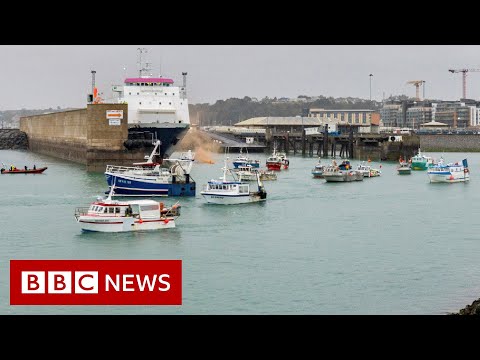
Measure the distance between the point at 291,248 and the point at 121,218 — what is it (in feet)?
18.6

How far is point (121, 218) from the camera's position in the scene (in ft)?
81.6

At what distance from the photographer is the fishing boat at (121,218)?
2466 cm

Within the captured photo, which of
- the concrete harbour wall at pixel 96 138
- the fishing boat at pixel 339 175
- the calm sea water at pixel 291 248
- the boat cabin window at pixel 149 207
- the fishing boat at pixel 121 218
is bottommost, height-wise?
the calm sea water at pixel 291 248

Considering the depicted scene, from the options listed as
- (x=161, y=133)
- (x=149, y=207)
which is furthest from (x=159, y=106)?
(x=149, y=207)

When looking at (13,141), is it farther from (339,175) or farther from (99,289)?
(99,289)

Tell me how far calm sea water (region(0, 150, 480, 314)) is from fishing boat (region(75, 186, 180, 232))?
553 mm

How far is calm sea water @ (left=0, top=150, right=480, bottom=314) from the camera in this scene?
1580cm

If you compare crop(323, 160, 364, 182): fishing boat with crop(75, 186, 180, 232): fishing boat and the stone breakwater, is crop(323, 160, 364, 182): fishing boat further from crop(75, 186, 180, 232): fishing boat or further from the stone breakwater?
the stone breakwater

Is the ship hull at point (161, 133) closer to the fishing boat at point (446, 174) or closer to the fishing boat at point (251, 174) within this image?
the fishing boat at point (251, 174)

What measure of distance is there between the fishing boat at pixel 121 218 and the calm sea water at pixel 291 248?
1.81 ft

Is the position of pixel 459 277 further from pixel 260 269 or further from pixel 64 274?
pixel 64 274

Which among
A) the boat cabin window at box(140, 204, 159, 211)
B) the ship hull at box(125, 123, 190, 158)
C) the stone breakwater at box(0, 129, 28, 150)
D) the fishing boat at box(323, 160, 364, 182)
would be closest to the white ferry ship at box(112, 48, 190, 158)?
the ship hull at box(125, 123, 190, 158)

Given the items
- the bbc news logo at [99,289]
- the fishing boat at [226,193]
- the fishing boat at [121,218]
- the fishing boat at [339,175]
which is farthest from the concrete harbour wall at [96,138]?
the bbc news logo at [99,289]
